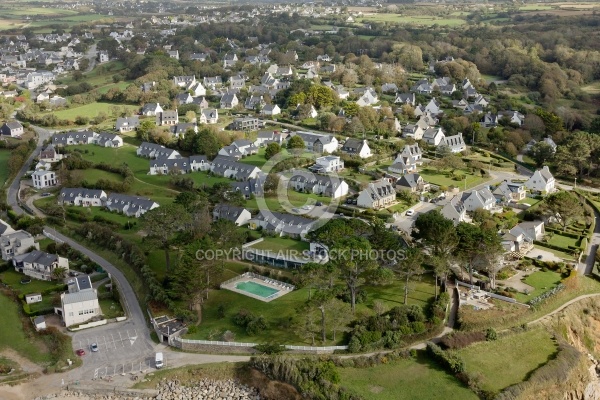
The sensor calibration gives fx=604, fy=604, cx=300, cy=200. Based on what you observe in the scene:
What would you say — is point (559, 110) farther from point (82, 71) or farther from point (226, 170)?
point (82, 71)

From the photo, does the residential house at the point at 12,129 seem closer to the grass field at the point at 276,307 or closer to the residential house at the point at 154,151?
the residential house at the point at 154,151

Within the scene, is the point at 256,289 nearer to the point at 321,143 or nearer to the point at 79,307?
the point at 79,307

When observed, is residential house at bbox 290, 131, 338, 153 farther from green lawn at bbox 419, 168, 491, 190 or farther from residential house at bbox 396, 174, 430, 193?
residential house at bbox 396, 174, 430, 193

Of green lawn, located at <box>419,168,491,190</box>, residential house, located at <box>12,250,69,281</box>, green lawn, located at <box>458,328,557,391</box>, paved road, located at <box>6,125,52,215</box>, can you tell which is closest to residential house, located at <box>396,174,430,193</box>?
green lawn, located at <box>419,168,491,190</box>

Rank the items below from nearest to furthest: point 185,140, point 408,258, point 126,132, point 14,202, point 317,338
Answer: point 317,338 < point 408,258 < point 14,202 < point 185,140 < point 126,132

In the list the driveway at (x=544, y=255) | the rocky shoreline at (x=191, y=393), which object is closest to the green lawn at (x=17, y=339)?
the rocky shoreline at (x=191, y=393)

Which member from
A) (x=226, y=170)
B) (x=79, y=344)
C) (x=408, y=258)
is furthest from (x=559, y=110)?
(x=79, y=344)

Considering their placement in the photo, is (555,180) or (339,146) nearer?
(555,180)

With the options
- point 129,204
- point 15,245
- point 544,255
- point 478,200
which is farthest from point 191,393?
point 478,200
